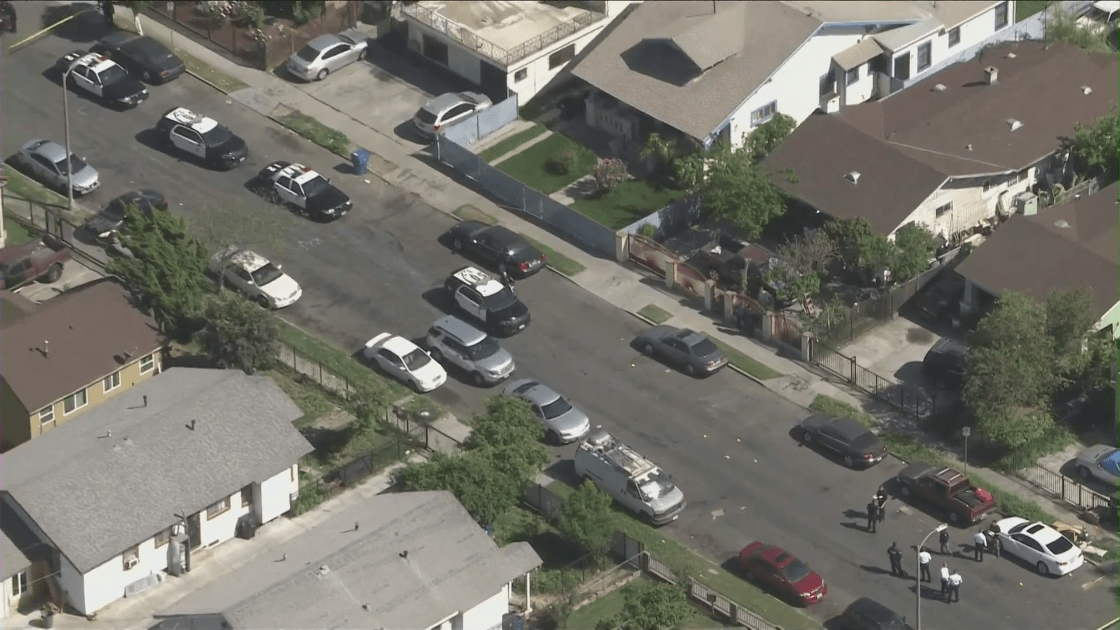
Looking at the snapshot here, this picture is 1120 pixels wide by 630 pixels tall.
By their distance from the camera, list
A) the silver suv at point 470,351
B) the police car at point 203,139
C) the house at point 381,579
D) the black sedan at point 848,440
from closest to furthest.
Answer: the house at point 381,579 < the black sedan at point 848,440 < the silver suv at point 470,351 < the police car at point 203,139

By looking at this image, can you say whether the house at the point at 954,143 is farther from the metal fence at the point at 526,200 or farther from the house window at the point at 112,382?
the house window at the point at 112,382

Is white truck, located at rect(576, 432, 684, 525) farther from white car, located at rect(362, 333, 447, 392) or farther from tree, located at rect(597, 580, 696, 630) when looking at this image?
white car, located at rect(362, 333, 447, 392)

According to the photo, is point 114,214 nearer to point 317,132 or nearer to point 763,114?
point 317,132

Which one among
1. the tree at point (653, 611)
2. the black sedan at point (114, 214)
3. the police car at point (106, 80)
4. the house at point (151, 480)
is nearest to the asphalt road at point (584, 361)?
the police car at point (106, 80)

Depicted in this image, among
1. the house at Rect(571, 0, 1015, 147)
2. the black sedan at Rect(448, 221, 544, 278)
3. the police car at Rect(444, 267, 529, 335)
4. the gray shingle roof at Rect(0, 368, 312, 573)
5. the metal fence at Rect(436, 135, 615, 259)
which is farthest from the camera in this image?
the house at Rect(571, 0, 1015, 147)

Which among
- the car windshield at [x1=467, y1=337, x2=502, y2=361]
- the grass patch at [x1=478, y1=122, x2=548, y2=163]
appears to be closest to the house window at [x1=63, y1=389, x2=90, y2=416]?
the car windshield at [x1=467, y1=337, x2=502, y2=361]

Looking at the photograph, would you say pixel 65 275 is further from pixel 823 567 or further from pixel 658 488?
pixel 823 567

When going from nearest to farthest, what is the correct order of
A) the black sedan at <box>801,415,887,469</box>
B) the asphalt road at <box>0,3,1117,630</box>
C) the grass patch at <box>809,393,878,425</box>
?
the asphalt road at <box>0,3,1117,630</box> → the black sedan at <box>801,415,887,469</box> → the grass patch at <box>809,393,878,425</box>
